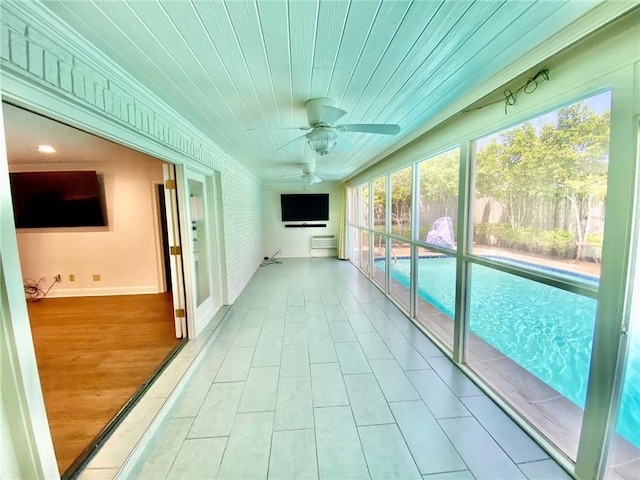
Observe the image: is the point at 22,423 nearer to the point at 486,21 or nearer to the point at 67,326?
the point at 486,21

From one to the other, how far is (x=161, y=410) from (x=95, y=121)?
189cm

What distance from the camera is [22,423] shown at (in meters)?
0.97

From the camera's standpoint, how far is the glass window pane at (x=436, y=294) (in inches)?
113

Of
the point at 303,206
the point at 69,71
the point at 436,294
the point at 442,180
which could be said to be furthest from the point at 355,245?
the point at 69,71

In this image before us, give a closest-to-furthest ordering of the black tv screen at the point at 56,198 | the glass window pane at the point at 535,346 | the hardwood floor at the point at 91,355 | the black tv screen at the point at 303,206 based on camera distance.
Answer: the glass window pane at the point at 535,346 < the hardwood floor at the point at 91,355 < the black tv screen at the point at 56,198 < the black tv screen at the point at 303,206

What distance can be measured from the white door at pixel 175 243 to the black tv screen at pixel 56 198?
2.57 meters

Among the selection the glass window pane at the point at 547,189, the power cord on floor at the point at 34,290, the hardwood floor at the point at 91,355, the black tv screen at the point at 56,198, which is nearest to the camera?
the glass window pane at the point at 547,189

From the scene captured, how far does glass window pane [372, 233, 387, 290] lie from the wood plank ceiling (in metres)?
2.87

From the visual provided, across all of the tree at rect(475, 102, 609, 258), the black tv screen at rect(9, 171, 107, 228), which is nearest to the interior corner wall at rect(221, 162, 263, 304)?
the black tv screen at rect(9, 171, 107, 228)

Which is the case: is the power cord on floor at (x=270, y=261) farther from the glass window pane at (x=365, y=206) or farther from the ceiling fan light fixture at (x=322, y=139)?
the ceiling fan light fixture at (x=322, y=139)

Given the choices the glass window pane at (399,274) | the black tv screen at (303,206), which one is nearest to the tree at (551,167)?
the glass window pane at (399,274)

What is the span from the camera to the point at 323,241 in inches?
309

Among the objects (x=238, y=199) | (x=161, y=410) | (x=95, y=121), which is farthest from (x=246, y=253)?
(x=95, y=121)

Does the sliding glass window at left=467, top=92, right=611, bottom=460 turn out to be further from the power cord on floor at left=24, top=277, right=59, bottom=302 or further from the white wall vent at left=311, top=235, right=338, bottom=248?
the power cord on floor at left=24, top=277, right=59, bottom=302
